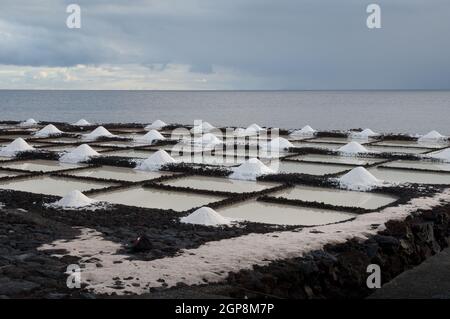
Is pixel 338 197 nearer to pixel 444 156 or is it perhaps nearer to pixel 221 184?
pixel 221 184

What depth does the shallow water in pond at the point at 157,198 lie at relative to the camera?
847cm

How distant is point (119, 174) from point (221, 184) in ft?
7.78

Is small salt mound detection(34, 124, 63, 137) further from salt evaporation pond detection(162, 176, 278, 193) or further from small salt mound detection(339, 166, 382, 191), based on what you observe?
small salt mound detection(339, 166, 382, 191)

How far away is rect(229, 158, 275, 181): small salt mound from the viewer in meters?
10.7

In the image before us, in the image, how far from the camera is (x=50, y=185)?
9992 millimetres

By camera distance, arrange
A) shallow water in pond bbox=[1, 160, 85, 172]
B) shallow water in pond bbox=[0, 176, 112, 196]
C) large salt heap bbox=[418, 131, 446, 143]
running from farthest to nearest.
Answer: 1. large salt heap bbox=[418, 131, 446, 143]
2. shallow water in pond bbox=[1, 160, 85, 172]
3. shallow water in pond bbox=[0, 176, 112, 196]

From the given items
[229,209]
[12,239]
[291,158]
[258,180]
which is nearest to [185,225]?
[229,209]

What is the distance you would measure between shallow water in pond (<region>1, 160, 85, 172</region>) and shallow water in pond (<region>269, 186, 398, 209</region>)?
5252mm

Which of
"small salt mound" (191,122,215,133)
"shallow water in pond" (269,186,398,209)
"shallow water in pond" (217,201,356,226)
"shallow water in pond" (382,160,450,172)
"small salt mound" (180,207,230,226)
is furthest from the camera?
"small salt mound" (191,122,215,133)

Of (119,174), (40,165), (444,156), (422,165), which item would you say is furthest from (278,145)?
(40,165)

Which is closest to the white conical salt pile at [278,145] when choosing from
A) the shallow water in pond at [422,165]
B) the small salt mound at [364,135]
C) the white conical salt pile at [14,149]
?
the shallow water in pond at [422,165]

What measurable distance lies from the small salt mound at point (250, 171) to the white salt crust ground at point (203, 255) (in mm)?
3849

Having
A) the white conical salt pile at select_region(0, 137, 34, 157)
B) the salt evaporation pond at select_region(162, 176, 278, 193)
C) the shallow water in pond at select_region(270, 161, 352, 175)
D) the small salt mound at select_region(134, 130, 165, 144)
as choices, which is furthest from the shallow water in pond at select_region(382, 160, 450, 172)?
the white conical salt pile at select_region(0, 137, 34, 157)

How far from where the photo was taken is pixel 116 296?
167 inches
